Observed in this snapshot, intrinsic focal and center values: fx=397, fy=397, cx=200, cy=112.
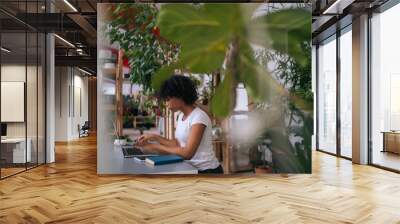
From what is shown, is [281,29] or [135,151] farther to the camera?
[135,151]

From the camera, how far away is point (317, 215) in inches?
151

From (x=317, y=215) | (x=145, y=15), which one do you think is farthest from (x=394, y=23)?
(x=145, y=15)

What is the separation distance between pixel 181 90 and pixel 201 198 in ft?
13.4

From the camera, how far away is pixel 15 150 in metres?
6.50

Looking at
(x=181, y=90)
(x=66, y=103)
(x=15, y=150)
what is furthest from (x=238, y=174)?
(x=66, y=103)

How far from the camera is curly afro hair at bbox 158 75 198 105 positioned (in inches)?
20.6

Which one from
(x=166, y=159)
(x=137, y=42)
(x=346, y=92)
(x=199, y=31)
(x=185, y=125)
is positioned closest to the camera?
(x=199, y=31)

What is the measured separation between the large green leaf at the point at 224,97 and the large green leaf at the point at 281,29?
53 millimetres

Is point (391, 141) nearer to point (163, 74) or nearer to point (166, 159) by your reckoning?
point (166, 159)

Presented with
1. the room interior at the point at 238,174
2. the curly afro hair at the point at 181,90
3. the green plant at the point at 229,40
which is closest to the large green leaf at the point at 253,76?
the green plant at the point at 229,40

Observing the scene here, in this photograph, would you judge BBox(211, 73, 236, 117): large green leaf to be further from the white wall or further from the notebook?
the white wall

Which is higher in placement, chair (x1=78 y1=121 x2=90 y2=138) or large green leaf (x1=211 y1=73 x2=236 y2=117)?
large green leaf (x1=211 y1=73 x2=236 y2=117)

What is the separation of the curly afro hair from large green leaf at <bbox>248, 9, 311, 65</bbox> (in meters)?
0.13

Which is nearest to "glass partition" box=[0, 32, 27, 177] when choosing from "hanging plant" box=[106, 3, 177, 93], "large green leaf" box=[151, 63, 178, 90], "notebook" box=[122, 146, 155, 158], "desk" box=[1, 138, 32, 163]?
"desk" box=[1, 138, 32, 163]
